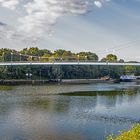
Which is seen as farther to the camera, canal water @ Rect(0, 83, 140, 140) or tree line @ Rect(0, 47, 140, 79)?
tree line @ Rect(0, 47, 140, 79)

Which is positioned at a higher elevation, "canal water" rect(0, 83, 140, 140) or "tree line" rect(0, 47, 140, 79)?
"tree line" rect(0, 47, 140, 79)

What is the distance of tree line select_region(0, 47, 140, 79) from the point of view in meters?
108

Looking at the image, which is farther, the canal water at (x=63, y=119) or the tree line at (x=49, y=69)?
the tree line at (x=49, y=69)

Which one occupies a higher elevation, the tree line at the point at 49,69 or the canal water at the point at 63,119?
the tree line at the point at 49,69

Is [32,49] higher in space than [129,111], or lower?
higher

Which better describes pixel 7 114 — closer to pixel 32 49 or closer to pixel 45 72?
pixel 45 72

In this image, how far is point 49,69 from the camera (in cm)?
11619

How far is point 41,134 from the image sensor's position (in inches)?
1233

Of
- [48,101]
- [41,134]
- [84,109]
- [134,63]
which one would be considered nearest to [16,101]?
[48,101]

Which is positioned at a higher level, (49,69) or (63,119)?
(49,69)

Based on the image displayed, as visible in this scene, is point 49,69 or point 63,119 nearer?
point 63,119

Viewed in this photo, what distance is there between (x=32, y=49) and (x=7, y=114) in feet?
308

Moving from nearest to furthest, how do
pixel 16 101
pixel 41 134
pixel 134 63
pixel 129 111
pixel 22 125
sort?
pixel 41 134 < pixel 22 125 < pixel 129 111 < pixel 16 101 < pixel 134 63

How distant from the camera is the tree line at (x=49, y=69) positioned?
108188 millimetres
